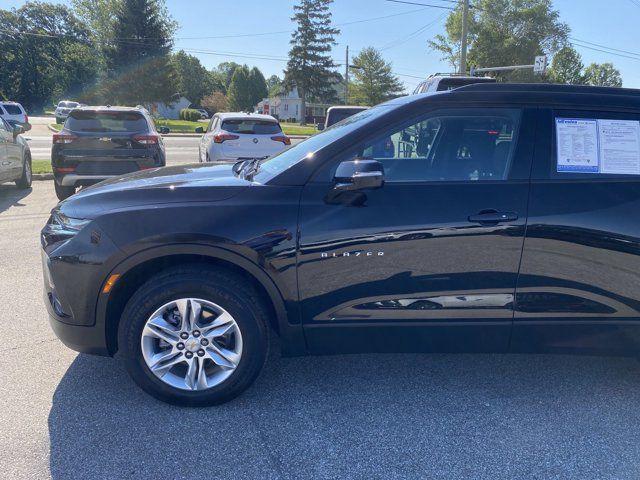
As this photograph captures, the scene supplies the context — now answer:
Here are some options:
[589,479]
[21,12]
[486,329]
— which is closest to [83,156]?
[486,329]

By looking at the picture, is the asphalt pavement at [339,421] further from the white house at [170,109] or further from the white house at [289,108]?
the white house at [289,108]

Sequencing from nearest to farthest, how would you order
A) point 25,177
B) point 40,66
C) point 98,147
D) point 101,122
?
point 98,147 → point 101,122 → point 25,177 → point 40,66

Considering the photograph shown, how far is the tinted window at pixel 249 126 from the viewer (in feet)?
35.1

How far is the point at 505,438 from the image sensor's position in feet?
9.37

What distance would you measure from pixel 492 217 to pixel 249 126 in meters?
8.53

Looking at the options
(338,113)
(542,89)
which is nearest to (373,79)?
(338,113)

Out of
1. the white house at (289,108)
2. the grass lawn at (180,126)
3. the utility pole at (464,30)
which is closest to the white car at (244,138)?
the utility pole at (464,30)

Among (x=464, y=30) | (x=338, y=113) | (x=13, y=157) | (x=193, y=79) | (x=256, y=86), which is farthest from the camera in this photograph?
(x=193, y=79)

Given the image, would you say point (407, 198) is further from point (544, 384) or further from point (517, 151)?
point (544, 384)

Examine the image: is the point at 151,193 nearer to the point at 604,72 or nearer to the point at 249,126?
the point at 249,126

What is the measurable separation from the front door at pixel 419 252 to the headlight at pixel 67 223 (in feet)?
4.13

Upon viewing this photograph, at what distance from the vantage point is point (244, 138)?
34.8ft

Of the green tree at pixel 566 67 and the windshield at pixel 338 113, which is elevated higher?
the green tree at pixel 566 67

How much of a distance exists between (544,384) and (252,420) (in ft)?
6.35
